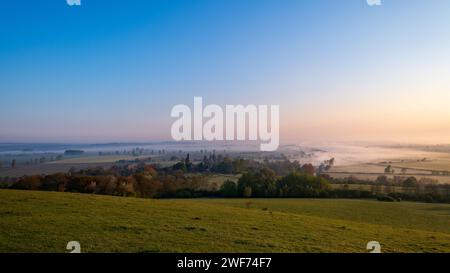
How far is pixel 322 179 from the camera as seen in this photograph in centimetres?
5162

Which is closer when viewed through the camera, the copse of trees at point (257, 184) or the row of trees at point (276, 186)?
the copse of trees at point (257, 184)

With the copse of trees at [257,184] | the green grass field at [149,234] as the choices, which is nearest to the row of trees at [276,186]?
the copse of trees at [257,184]

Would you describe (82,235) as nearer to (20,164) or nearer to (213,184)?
(213,184)

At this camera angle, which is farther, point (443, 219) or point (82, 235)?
point (443, 219)

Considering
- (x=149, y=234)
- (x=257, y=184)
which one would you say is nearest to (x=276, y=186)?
(x=257, y=184)

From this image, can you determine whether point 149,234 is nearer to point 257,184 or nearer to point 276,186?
point 257,184

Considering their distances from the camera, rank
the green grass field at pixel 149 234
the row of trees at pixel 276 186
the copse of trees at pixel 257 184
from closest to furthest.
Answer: the green grass field at pixel 149 234 < the copse of trees at pixel 257 184 < the row of trees at pixel 276 186

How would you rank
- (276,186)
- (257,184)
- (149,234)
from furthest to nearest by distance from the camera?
(276,186) < (257,184) < (149,234)

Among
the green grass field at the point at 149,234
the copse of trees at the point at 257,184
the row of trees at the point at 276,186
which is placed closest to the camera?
the green grass field at the point at 149,234

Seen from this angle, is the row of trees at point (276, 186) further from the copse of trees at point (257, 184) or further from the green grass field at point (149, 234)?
the green grass field at point (149, 234)

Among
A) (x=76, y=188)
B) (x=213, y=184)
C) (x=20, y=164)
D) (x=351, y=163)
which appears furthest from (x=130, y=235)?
(x=351, y=163)

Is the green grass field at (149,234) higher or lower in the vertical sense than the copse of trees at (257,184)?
higher
